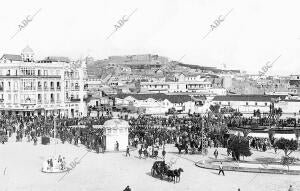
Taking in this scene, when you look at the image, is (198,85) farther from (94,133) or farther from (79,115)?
(94,133)

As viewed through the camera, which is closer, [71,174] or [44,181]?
[44,181]

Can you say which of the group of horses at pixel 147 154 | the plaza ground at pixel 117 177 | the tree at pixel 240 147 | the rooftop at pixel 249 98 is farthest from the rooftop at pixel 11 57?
the tree at pixel 240 147

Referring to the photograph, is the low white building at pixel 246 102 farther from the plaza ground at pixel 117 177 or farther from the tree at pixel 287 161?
the tree at pixel 287 161

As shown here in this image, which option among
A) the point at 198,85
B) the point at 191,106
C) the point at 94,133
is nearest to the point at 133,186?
the point at 94,133

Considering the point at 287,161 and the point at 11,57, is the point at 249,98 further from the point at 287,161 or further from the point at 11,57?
the point at 287,161

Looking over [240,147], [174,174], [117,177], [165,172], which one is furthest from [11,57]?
[174,174]

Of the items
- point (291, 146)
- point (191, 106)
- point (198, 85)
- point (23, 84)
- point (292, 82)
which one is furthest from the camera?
point (292, 82)
